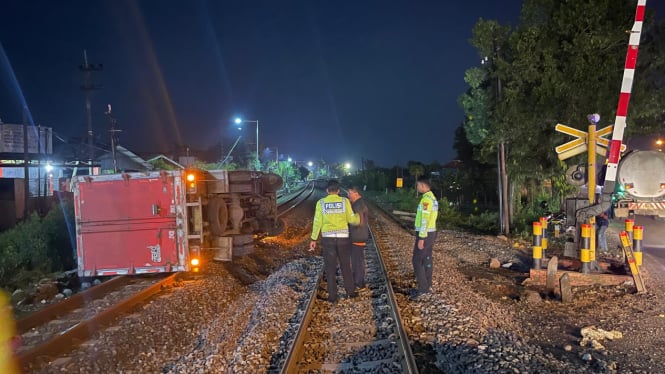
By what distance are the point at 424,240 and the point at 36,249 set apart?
31.6ft

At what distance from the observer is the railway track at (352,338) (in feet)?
17.1

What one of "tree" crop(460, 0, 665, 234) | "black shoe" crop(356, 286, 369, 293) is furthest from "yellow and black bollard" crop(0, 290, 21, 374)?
"tree" crop(460, 0, 665, 234)

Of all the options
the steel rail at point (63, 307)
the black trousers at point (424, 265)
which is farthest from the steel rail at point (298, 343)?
the steel rail at point (63, 307)

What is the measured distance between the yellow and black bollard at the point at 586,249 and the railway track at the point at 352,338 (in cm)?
336

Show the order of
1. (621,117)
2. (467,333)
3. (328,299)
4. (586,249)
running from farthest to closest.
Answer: (586,249) < (621,117) < (328,299) < (467,333)

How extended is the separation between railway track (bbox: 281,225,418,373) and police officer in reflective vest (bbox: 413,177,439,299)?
55cm

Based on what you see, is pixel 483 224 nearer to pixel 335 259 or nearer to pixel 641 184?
pixel 641 184

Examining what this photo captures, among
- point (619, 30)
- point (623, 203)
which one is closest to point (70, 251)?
point (623, 203)

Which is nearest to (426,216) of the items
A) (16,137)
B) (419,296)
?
(419,296)

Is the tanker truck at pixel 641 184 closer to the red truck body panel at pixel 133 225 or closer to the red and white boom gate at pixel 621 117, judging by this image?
the red and white boom gate at pixel 621 117

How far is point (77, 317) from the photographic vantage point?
302 inches

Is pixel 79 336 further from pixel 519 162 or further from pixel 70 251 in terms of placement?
pixel 519 162

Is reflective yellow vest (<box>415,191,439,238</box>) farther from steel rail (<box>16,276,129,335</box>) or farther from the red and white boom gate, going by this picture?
steel rail (<box>16,276,129,335</box>)

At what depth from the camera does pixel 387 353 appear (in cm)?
555
